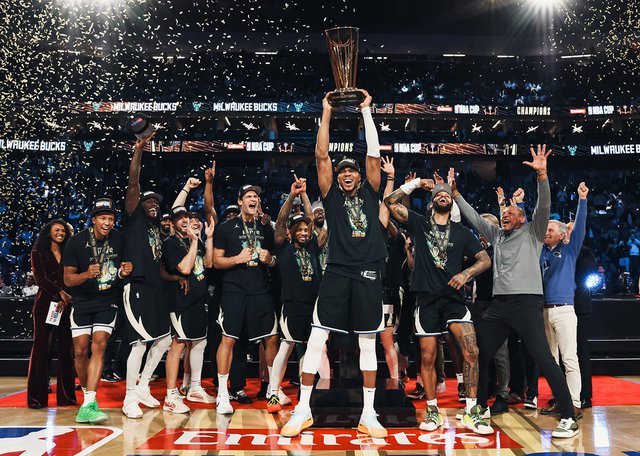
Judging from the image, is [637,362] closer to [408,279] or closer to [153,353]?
[408,279]

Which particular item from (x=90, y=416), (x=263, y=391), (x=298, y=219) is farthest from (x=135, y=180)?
(x=263, y=391)

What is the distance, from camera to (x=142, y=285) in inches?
212

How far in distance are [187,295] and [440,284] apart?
7.53 feet

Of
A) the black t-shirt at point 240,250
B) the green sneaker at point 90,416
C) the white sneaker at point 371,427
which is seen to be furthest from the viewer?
the black t-shirt at point 240,250

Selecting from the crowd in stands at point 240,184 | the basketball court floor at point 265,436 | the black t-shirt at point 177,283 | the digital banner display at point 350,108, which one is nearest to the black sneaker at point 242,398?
the basketball court floor at point 265,436

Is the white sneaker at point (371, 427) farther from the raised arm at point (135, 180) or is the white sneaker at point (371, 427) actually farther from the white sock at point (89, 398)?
the raised arm at point (135, 180)

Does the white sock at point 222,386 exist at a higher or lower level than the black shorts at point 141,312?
lower

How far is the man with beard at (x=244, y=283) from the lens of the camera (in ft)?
17.7

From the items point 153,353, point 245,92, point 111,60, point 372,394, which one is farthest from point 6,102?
point 372,394

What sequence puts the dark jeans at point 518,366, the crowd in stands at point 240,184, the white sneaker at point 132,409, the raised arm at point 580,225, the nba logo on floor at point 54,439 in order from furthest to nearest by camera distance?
1. the crowd in stands at point 240,184
2. the dark jeans at point 518,366
3. the raised arm at point 580,225
4. the white sneaker at point 132,409
5. the nba logo on floor at point 54,439

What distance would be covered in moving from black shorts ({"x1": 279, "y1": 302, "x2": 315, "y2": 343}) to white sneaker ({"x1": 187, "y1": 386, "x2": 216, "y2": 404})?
943mm

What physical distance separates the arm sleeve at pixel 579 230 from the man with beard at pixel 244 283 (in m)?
2.68

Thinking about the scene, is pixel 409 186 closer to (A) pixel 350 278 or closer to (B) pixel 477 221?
(B) pixel 477 221

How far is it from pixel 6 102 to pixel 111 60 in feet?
14.6
